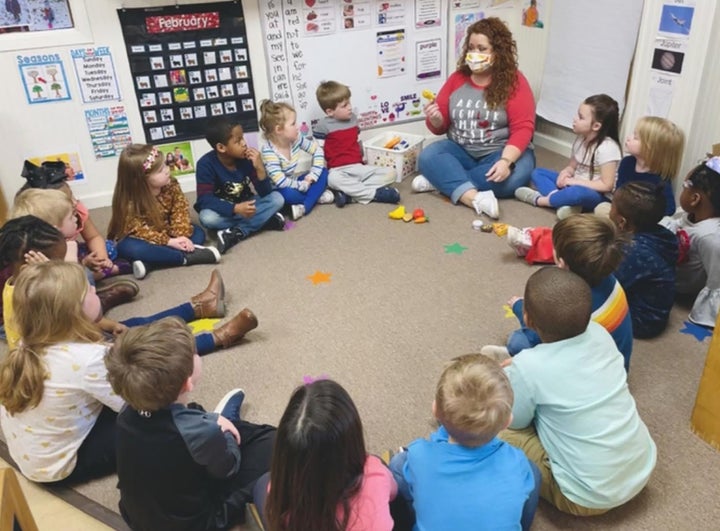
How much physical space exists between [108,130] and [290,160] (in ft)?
3.14

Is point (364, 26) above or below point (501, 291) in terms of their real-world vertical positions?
above

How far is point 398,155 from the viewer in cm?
345

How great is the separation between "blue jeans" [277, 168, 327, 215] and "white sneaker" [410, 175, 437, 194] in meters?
0.48

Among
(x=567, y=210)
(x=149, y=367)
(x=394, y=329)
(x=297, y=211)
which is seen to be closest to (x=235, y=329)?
(x=394, y=329)

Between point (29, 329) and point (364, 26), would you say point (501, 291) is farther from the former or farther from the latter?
point (364, 26)

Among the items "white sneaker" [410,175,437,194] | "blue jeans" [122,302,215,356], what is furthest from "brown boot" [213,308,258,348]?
"white sneaker" [410,175,437,194]

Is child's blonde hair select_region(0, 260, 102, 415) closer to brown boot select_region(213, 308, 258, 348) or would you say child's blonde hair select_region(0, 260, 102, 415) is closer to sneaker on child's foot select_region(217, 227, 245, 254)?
brown boot select_region(213, 308, 258, 348)

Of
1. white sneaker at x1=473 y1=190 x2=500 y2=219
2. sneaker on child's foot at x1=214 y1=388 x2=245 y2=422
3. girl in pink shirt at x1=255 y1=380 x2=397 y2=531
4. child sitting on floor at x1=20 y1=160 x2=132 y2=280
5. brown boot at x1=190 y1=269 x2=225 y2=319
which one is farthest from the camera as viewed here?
white sneaker at x1=473 y1=190 x2=500 y2=219

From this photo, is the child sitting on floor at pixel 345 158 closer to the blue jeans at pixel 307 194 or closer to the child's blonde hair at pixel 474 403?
the blue jeans at pixel 307 194

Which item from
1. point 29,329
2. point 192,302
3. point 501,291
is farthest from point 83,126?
point 501,291

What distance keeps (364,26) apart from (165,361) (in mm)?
2733

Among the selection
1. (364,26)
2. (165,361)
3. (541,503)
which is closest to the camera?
(165,361)

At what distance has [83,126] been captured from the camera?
320 centimetres

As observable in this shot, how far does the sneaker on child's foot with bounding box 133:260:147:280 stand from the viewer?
270 centimetres
